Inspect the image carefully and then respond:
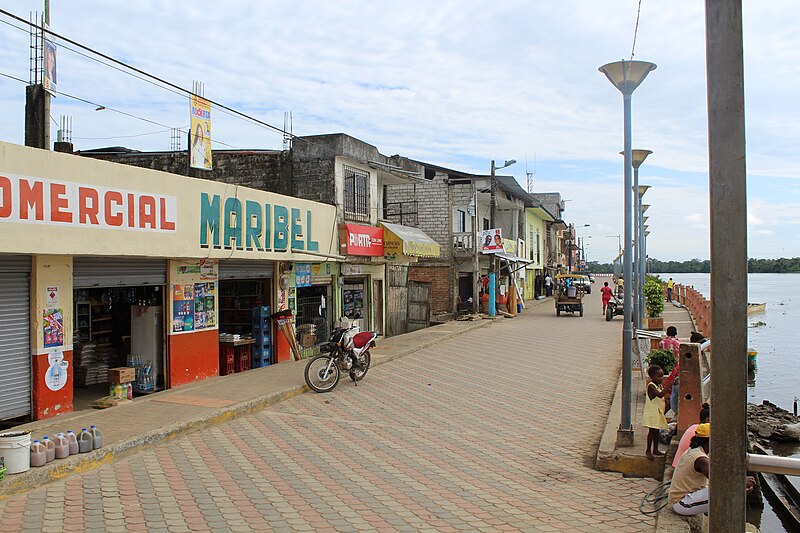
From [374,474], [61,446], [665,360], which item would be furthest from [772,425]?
[61,446]

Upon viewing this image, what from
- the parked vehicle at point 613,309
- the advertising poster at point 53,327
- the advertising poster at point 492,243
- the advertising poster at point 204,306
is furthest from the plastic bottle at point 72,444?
the parked vehicle at point 613,309

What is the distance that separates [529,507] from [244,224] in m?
8.42

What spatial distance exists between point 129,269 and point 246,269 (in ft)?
10.8

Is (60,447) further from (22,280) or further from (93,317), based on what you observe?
(93,317)

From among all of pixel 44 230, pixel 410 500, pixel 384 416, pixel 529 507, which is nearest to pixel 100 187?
pixel 44 230

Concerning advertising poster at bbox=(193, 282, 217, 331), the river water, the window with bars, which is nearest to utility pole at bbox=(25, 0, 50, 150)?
advertising poster at bbox=(193, 282, 217, 331)

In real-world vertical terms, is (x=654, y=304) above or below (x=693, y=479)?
above

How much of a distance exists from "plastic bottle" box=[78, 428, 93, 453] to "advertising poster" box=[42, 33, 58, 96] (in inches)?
249

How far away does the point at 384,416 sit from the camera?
9820mm

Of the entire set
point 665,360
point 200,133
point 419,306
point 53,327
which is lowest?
point 665,360

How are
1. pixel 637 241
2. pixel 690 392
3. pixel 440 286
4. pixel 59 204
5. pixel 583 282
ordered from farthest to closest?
pixel 583 282 < pixel 440 286 < pixel 637 241 < pixel 59 204 < pixel 690 392

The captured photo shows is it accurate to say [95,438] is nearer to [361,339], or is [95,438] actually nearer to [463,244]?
[361,339]

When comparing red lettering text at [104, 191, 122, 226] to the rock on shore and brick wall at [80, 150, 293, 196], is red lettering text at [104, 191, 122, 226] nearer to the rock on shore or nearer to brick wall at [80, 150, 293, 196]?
brick wall at [80, 150, 293, 196]

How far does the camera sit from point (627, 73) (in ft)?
27.1
